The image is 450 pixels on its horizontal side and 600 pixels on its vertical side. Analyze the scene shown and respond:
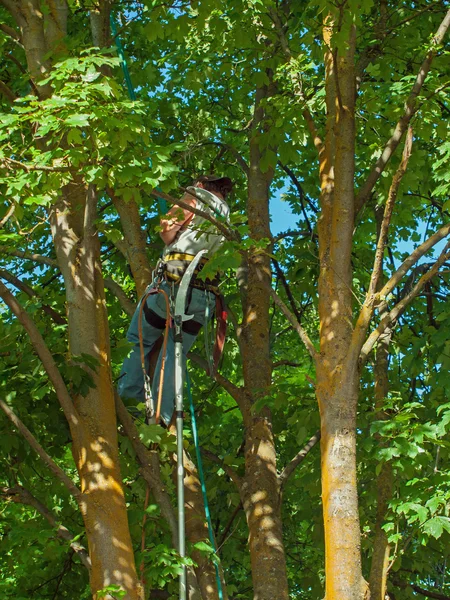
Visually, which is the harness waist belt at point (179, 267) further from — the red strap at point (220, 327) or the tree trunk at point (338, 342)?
the tree trunk at point (338, 342)

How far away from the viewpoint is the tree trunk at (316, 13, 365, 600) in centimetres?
447

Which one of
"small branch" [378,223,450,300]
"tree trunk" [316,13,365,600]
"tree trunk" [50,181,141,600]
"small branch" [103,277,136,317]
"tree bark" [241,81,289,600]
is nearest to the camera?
"tree trunk" [50,181,141,600]

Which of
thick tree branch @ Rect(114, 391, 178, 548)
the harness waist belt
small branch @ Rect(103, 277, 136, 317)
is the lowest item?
thick tree branch @ Rect(114, 391, 178, 548)

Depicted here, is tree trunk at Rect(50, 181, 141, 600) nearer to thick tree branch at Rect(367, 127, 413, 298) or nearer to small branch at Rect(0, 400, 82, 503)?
small branch at Rect(0, 400, 82, 503)

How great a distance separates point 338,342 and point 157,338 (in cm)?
166

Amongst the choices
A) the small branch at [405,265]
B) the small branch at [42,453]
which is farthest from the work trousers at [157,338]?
the small branch at [405,265]

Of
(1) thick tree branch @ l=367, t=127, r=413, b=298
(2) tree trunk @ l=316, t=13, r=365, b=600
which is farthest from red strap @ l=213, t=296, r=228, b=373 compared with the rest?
(1) thick tree branch @ l=367, t=127, r=413, b=298

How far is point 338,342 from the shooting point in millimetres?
4969

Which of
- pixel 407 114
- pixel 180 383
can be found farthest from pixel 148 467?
pixel 407 114

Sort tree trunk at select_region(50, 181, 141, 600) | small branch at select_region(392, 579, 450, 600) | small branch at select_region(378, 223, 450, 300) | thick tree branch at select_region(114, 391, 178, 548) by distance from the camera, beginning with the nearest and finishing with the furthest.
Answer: tree trunk at select_region(50, 181, 141, 600) → small branch at select_region(378, 223, 450, 300) → thick tree branch at select_region(114, 391, 178, 548) → small branch at select_region(392, 579, 450, 600)

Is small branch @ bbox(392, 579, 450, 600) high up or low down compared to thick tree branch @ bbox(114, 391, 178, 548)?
down

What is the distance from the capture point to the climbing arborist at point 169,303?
589cm

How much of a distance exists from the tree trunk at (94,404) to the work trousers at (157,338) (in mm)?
789

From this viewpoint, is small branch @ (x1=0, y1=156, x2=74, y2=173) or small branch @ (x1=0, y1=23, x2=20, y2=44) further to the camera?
small branch @ (x1=0, y1=23, x2=20, y2=44)
